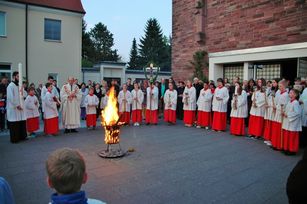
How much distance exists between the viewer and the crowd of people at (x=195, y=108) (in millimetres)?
7688

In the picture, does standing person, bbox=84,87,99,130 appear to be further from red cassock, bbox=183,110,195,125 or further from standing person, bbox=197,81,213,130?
standing person, bbox=197,81,213,130

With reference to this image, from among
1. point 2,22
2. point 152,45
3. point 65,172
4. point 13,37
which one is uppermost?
point 152,45

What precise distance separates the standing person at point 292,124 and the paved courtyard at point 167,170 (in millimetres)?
375

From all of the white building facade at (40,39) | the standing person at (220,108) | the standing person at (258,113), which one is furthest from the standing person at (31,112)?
the white building facade at (40,39)

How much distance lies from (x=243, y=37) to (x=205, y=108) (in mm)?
4512

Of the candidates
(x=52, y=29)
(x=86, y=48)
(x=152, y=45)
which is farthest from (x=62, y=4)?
(x=152, y=45)

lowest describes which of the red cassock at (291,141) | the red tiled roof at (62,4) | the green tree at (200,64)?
the red cassock at (291,141)

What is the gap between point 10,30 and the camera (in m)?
17.6

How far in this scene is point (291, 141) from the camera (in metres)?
7.22

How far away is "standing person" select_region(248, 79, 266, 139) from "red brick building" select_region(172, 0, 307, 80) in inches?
102

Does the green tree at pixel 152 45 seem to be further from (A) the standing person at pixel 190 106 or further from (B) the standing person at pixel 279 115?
(B) the standing person at pixel 279 115

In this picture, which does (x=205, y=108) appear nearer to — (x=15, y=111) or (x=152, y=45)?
(x=15, y=111)

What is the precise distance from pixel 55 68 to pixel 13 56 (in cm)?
285

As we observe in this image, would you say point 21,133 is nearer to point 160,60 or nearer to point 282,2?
point 282,2
